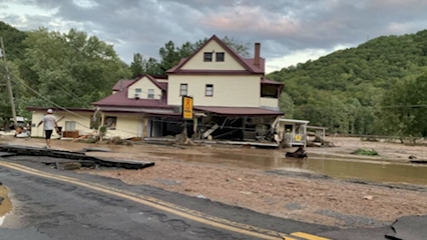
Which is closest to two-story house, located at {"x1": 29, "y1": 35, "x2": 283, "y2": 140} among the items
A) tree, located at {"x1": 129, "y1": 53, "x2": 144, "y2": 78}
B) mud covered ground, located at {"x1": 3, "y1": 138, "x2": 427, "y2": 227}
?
mud covered ground, located at {"x1": 3, "y1": 138, "x2": 427, "y2": 227}

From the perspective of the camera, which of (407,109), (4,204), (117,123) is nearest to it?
(4,204)

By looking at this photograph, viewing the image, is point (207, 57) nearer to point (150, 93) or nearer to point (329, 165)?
point (150, 93)

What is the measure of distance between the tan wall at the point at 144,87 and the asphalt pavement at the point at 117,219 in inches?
1218

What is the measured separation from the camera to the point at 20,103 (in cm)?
4769

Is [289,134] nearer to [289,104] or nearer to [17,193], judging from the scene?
[17,193]

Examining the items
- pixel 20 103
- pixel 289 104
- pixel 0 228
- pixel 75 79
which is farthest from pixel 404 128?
pixel 0 228

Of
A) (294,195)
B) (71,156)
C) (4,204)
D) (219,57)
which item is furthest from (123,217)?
(219,57)

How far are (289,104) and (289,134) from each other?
58333mm

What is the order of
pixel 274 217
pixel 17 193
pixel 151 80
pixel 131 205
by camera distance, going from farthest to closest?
1. pixel 151 80
2. pixel 17 193
3. pixel 131 205
4. pixel 274 217

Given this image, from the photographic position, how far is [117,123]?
35719 millimetres

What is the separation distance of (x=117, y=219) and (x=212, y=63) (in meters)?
32.1

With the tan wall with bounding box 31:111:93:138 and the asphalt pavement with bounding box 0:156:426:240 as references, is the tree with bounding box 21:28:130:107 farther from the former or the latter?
the asphalt pavement with bounding box 0:156:426:240

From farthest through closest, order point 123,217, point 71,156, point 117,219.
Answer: point 71,156, point 123,217, point 117,219

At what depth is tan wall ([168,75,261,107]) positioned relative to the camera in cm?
3575
